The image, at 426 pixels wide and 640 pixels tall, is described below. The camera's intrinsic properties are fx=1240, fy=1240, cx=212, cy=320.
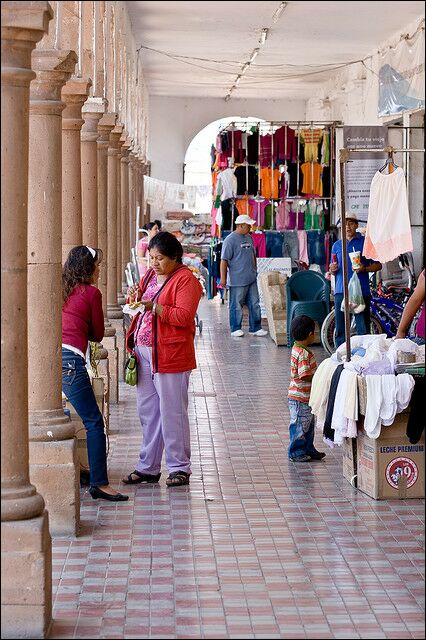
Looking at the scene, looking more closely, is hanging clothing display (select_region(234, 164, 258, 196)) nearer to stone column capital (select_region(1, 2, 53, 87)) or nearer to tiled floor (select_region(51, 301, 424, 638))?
tiled floor (select_region(51, 301, 424, 638))

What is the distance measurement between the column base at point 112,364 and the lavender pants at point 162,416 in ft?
11.7

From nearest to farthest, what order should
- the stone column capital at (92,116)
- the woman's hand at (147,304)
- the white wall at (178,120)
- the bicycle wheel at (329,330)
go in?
the woman's hand at (147,304)
the stone column capital at (92,116)
the bicycle wheel at (329,330)
the white wall at (178,120)

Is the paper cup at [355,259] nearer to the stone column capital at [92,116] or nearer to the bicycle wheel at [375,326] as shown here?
the bicycle wheel at [375,326]

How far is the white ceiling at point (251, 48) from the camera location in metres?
17.0

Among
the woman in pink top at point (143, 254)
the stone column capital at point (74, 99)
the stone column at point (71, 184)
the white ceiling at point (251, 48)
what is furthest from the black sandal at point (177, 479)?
the woman in pink top at point (143, 254)

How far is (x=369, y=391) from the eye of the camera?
786 cm

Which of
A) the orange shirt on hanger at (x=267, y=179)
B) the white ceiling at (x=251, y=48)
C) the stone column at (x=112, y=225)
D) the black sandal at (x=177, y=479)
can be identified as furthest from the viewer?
the orange shirt on hanger at (x=267, y=179)

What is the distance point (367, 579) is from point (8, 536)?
1.95m

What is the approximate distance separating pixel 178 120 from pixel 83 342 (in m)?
26.3

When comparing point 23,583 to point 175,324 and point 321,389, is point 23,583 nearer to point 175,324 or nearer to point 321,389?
point 175,324

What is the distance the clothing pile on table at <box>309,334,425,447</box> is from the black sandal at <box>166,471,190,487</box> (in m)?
1.01

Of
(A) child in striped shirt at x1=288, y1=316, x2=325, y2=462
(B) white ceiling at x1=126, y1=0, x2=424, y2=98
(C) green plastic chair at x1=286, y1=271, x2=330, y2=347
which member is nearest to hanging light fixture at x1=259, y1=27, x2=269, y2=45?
(B) white ceiling at x1=126, y1=0, x2=424, y2=98

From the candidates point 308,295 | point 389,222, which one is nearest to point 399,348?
point 389,222

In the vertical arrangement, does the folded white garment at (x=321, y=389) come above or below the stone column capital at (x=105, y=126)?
below
